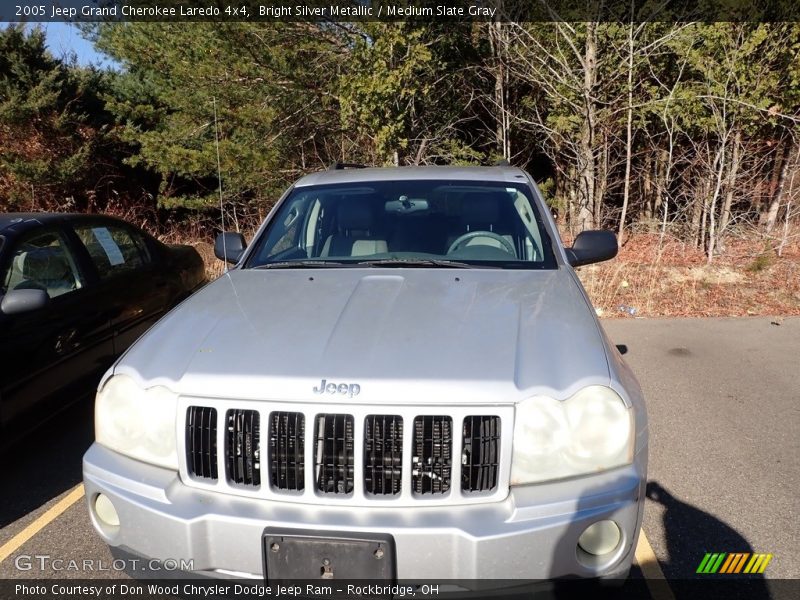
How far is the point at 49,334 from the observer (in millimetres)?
3672

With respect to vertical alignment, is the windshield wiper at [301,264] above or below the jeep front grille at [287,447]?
above

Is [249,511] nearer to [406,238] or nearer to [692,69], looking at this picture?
[406,238]

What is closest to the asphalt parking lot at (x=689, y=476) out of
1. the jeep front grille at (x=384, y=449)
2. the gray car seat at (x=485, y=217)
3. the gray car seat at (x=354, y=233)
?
the jeep front grille at (x=384, y=449)

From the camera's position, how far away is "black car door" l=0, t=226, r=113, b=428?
3383mm

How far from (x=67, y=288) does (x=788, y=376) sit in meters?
5.70

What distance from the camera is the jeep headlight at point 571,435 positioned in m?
2.01

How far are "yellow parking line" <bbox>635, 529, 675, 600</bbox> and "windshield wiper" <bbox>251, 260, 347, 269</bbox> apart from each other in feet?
6.36

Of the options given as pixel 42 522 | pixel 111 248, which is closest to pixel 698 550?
pixel 42 522

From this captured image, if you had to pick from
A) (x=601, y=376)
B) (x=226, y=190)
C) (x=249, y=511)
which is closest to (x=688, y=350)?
(x=601, y=376)

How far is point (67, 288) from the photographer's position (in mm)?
4074

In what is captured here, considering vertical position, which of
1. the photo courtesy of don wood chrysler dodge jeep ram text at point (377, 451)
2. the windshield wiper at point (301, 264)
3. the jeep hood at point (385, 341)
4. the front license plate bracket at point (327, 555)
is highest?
the windshield wiper at point (301, 264)

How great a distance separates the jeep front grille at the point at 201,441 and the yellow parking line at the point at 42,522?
1.48 m

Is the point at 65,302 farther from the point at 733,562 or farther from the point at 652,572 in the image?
the point at 733,562

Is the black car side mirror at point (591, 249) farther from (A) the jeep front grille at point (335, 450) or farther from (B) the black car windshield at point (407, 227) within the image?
(A) the jeep front grille at point (335, 450)
